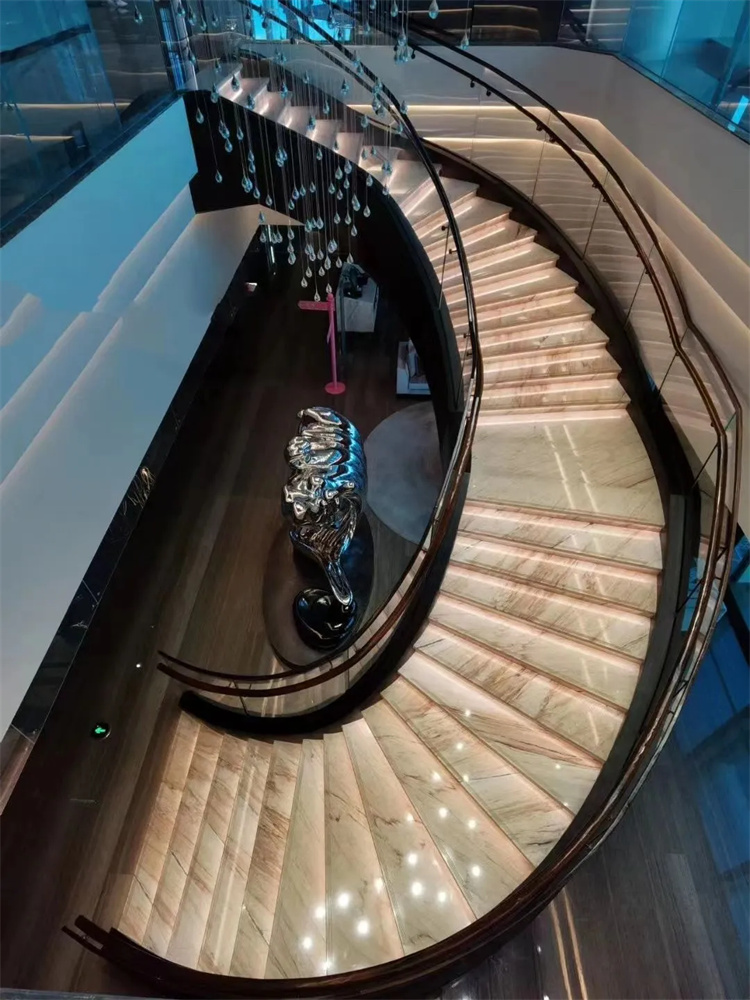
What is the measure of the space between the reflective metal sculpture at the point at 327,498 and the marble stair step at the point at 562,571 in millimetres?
1374

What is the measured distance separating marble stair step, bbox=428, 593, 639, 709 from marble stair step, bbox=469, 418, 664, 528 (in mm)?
967

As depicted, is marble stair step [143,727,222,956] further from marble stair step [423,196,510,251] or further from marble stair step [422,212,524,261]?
marble stair step [423,196,510,251]

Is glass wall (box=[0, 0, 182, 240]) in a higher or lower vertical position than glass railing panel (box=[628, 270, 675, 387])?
higher

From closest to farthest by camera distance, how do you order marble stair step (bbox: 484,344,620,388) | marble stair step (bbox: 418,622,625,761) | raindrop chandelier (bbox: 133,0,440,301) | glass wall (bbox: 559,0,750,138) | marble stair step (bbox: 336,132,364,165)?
marble stair step (bbox: 418,622,625,761) → glass wall (bbox: 559,0,750,138) → marble stair step (bbox: 484,344,620,388) → raindrop chandelier (bbox: 133,0,440,301) → marble stair step (bbox: 336,132,364,165)

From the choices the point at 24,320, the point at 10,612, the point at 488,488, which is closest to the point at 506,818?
the point at 488,488

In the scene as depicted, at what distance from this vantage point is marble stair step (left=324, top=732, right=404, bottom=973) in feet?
10.9

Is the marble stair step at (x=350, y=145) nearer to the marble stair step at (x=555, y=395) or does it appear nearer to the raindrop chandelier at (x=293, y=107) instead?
the raindrop chandelier at (x=293, y=107)

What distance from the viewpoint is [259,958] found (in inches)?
148

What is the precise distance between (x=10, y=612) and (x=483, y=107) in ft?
22.5

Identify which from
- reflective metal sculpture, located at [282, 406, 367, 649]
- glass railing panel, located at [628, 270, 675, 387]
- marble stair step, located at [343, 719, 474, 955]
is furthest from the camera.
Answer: reflective metal sculpture, located at [282, 406, 367, 649]

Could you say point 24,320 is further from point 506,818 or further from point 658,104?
point 658,104

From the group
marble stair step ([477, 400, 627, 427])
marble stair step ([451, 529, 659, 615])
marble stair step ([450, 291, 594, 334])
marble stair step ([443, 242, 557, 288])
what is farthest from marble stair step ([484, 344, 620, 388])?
marble stair step ([451, 529, 659, 615])

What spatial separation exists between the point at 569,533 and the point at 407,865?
2.55m

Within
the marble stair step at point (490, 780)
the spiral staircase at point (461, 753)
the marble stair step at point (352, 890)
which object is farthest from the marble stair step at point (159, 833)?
the marble stair step at point (490, 780)
